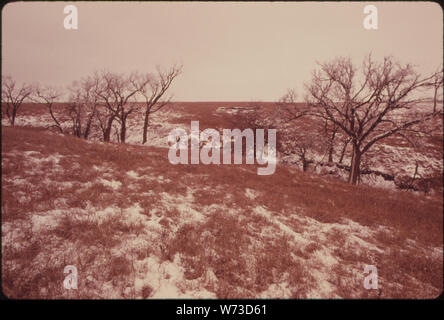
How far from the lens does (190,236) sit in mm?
5414

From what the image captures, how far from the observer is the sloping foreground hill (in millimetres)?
3846

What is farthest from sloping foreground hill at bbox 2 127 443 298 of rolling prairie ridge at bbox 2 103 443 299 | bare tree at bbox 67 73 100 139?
bare tree at bbox 67 73 100 139

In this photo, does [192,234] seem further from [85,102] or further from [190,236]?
[85,102]

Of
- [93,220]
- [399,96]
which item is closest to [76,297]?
[93,220]

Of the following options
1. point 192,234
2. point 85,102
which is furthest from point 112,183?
point 85,102

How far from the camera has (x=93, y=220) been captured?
17.5 ft

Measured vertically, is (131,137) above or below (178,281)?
above

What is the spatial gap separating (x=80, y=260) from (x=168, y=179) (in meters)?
5.60

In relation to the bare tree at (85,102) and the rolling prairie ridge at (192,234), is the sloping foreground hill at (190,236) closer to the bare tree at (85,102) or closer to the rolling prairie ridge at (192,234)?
the rolling prairie ridge at (192,234)

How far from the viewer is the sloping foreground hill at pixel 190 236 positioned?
151 inches

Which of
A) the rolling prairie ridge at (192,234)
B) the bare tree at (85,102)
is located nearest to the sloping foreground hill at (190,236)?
the rolling prairie ridge at (192,234)

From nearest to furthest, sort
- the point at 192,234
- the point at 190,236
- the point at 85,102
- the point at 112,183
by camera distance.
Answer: the point at 190,236, the point at 192,234, the point at 112,183, the point at 85,102

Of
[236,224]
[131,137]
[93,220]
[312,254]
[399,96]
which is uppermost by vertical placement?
[399,96]
